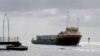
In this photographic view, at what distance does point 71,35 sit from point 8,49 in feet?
206

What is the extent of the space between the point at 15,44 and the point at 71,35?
53910 mm

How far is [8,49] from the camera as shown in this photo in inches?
5546

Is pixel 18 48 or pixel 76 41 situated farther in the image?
pixel 76 41

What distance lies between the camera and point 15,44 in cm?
14988

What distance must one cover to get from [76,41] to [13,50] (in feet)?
209

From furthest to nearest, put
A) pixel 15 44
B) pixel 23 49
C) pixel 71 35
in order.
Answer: pixel 71 35 → pixel 15 44 → pixel 23 49

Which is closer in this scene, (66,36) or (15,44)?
(15,44)

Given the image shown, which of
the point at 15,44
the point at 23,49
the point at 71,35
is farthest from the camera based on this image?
the point at 71,35

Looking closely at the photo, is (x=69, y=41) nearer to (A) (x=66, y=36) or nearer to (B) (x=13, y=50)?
(A) (x=66, y=36)

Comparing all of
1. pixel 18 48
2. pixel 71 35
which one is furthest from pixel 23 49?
pixel 71 35

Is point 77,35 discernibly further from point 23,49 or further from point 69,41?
point 23,49

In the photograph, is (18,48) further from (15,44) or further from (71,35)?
(71,35)

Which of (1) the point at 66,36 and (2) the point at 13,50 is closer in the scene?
(2) the point at 13,50

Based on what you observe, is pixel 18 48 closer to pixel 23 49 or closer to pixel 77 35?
pixel 23 49
